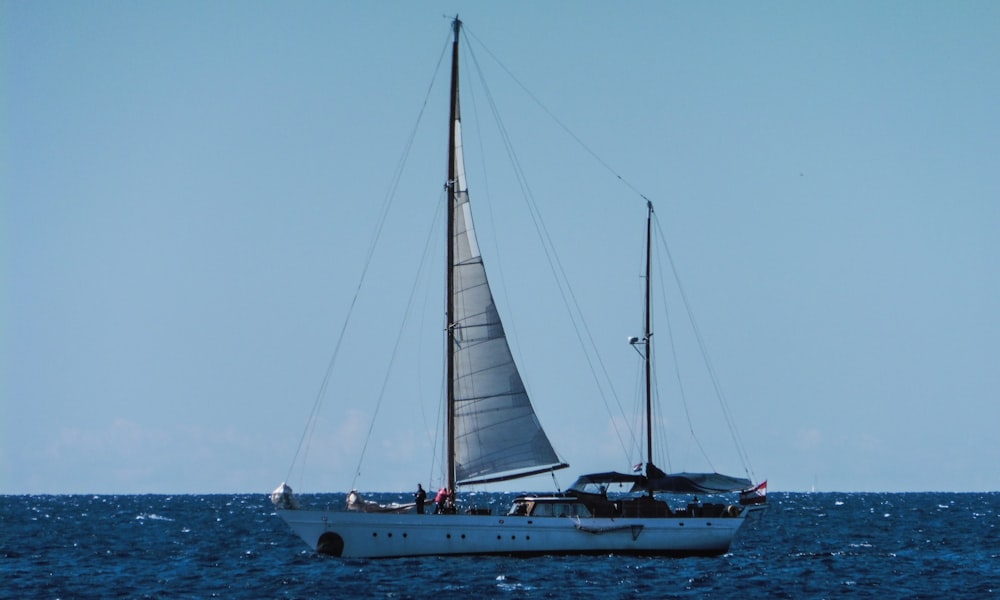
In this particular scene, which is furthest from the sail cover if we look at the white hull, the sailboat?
the white hull

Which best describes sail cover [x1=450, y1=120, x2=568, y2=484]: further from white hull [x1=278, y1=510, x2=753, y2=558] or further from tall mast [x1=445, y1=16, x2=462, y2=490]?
white hull [x1=278, y1=510, x2=753, y2=558]

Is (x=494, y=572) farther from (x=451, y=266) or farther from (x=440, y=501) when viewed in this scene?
(x=451, y=266)

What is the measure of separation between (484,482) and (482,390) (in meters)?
3.40

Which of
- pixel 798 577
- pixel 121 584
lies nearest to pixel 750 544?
pixel 798 577

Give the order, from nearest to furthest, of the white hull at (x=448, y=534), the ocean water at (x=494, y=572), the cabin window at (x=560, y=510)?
the ocean water at (x=494, y=572) → the white hull at (x=448, y=534) → the cabin window at (x=560, y=510)

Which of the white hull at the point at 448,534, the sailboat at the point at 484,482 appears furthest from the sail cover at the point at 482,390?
the white hull at the point at 448,534

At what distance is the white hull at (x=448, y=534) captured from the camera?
47594 mm

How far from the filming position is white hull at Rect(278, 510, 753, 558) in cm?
4759

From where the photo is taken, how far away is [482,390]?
5019 centimetres

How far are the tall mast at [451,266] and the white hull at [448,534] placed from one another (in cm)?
278

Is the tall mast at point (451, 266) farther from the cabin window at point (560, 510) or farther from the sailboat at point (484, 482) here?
the cabin window at point (560, 510)

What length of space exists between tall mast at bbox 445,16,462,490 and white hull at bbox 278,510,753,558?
278 centimetres

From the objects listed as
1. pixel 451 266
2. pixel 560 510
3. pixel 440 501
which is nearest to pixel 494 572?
pixel 440 501

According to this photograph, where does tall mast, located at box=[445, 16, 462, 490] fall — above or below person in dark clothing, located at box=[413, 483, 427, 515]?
above
